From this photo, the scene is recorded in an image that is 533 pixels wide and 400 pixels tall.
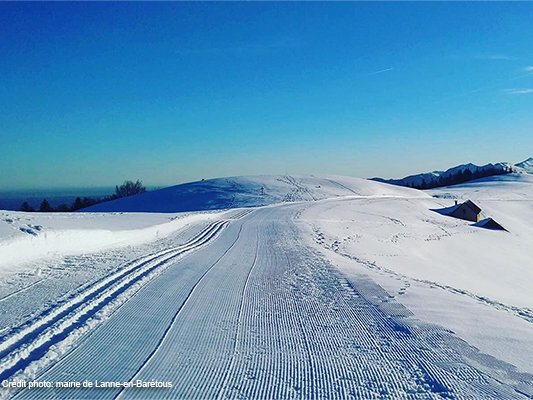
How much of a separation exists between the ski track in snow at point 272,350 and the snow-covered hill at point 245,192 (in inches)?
1780

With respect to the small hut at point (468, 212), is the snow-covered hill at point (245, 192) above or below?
above

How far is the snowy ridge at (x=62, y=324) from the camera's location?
5.02 metres

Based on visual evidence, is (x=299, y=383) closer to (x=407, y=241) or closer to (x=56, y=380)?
(x=56, y=380)

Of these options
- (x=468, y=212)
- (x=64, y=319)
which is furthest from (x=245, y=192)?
(x=64, y=319)

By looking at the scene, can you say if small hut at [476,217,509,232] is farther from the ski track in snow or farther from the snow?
the ski track in snow

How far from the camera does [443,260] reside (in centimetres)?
2309

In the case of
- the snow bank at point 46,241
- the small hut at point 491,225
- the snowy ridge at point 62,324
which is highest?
the snow bank at point 46,241

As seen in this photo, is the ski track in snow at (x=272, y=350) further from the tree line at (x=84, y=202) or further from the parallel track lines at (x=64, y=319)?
the tree line at (x=84, y=202)

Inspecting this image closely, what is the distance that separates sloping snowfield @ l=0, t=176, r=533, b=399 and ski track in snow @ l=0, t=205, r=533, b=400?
0.8 inches

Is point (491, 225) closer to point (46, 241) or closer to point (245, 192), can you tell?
point (245, 192)

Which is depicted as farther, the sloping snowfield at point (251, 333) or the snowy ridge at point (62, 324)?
the snowy ridge at point (62, 324)

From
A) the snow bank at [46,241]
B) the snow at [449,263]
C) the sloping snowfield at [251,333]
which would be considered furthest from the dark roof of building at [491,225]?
the snow bank at [46,241]

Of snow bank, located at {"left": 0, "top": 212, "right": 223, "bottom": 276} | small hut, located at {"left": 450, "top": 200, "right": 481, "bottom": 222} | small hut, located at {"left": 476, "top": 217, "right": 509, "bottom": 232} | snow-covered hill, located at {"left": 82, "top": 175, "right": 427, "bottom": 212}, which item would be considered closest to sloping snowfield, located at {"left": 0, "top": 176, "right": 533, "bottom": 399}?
snow bank, located at {"left": 0, "top": 212, "right": 223, "bottom": 276}

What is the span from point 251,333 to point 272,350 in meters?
0.72
